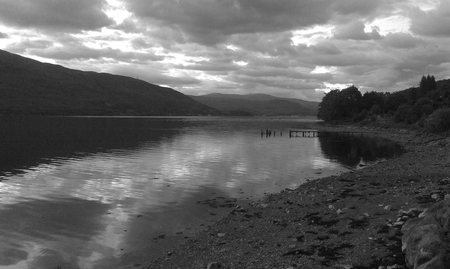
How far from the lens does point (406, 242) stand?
35.3 ft

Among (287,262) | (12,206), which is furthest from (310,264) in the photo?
(12,206)

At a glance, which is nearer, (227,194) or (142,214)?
(142,214)

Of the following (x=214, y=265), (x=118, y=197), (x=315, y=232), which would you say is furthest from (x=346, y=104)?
(x=214, y=265)

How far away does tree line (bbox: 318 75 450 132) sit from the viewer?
4510 inches

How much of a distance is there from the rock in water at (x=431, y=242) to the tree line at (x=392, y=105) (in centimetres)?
8574

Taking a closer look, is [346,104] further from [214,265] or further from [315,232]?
[214,265]

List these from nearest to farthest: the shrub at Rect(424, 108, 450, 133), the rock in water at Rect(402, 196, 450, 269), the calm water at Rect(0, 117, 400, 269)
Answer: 1. the rock in water at Rect(402, 196, 450, 269)
2. the calm water at Rect(0, 117, 400, 269)
3. the shrub at Rect(424, 108, 450, 133)

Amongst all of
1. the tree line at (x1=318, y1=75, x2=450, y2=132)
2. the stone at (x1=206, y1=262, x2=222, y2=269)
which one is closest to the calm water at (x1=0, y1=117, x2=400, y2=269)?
the stone at (x1=206, y1=262, x2=222, y2=269)

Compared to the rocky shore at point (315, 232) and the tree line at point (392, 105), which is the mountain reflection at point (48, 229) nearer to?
the rocky shore at point (315, 232)

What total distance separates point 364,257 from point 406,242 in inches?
56.3

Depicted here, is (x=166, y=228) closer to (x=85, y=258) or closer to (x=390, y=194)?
(x=85, y=258)

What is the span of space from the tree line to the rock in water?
85.7 m

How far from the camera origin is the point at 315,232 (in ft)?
50.6

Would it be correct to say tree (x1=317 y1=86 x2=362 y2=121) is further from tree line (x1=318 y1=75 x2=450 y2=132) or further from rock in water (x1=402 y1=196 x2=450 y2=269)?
rock in water (x1=402 y1=196 x2=450 y2=269)
